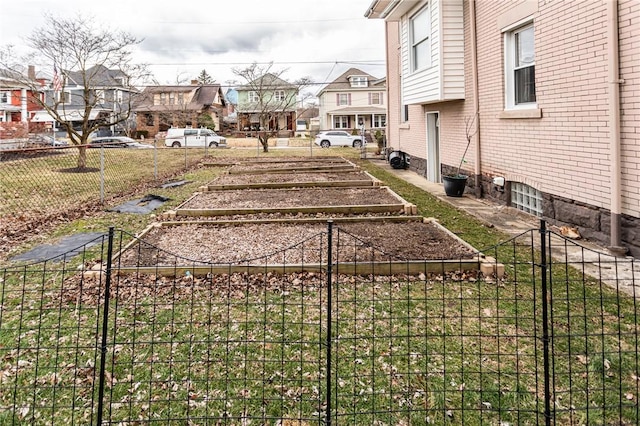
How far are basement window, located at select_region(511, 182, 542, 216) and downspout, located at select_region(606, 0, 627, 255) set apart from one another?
2168 millimetres

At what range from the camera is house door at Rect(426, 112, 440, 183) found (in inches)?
521

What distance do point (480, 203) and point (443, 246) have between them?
13.7 feet

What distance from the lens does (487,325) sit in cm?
368

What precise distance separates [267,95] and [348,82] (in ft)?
31.6

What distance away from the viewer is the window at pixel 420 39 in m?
11.2

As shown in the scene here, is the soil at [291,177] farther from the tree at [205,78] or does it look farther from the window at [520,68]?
the tree at [205,78]

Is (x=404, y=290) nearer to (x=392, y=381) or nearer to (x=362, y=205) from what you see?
(x=392, y=381)

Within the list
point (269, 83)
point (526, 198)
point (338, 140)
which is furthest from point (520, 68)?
point (269, 83)

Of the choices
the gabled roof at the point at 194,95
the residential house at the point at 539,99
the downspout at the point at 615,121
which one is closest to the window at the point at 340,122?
the gabled roof at the point at 194,95

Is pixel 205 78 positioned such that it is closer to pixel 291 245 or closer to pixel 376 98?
pixel 376 98

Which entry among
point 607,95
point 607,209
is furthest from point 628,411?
point 607,95

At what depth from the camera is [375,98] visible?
154 feet

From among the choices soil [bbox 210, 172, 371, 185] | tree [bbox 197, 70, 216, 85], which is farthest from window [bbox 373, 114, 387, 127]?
soil [bbox 210, 172, 371, 185]

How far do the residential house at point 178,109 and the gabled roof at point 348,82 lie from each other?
40.3 ft
